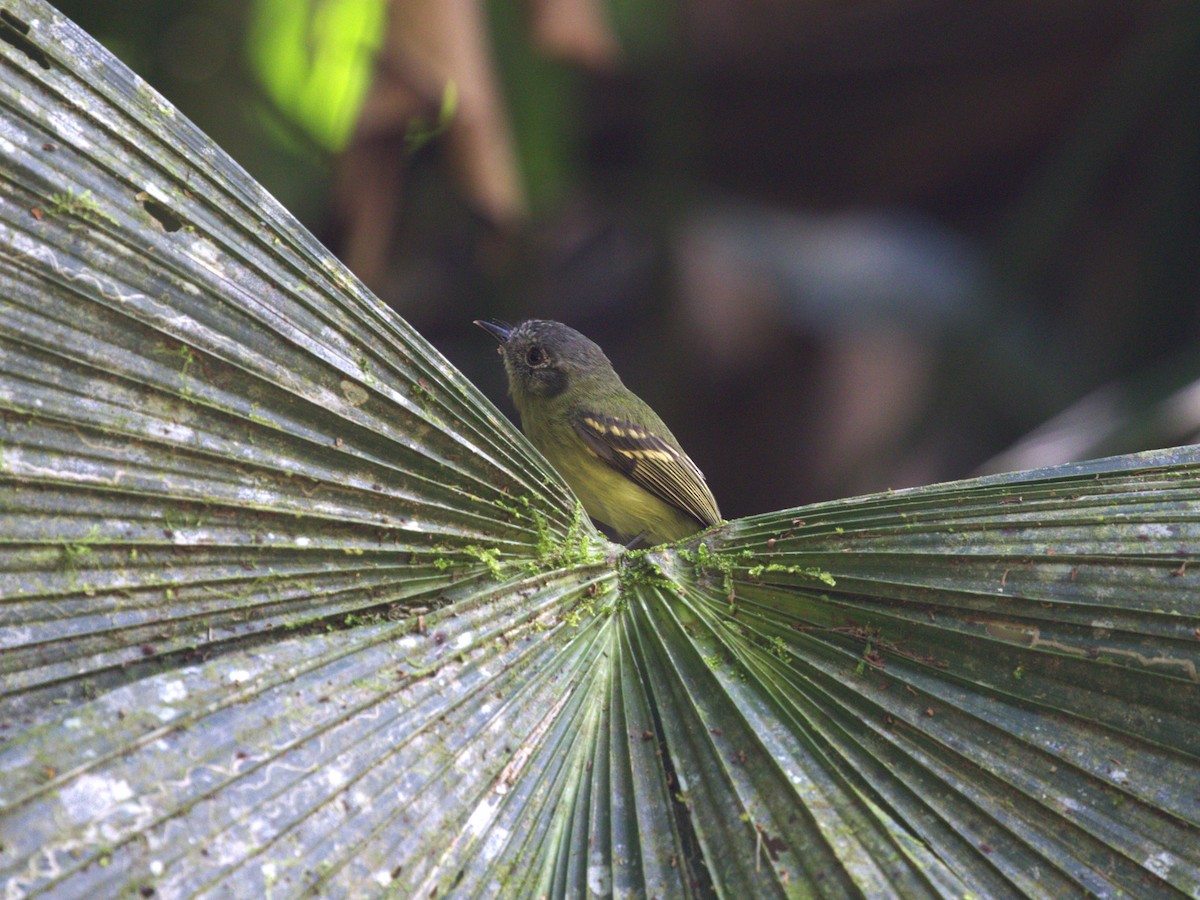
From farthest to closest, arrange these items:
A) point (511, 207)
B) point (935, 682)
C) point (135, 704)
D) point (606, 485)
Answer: point (511, 207) → point (606, 485) → point (935, 682) → point (135, 704)

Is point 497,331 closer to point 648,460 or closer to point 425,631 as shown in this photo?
point 648,460

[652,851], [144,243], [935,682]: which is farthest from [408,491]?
[935,682]

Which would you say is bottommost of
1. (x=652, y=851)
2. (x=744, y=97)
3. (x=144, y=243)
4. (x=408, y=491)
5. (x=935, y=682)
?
(x=652, y=851)

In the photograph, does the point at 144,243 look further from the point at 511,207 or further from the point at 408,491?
the point at 511,207

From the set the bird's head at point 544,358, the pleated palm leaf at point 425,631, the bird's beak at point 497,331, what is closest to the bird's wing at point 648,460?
the bird's head at point 544,358

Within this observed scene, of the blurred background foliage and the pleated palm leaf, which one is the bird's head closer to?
the blurred background foliage

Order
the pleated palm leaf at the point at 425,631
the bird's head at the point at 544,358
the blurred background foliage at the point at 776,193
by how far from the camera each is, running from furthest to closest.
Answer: the blurred background foliage at the point at 776,193 → the bird's head at the point at 544,358 → the pleated palm leaf at the point at 425,631

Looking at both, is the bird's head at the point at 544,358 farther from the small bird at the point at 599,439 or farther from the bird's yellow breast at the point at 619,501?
the bird's yellow breast at the point at 619,501
